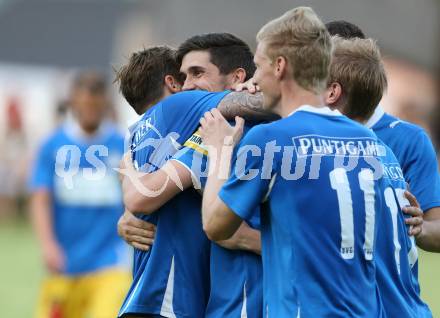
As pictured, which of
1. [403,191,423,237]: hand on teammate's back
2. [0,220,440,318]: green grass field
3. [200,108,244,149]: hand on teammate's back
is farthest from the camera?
[0,220,440,318]: green grass field

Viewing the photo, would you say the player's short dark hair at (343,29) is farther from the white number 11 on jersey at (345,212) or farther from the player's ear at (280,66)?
the white number 11 on jersey at (345,212)

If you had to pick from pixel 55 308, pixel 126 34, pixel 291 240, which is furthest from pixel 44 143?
pixel 126 34

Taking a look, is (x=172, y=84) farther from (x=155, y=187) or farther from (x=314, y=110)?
(x=314, y=110)

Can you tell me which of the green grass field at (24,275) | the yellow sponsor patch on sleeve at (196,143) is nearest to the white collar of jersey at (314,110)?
the yellow sponsor patch on sleeve at (196,143)

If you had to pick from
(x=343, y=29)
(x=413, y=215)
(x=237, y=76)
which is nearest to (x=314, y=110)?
(x=413, y=215)

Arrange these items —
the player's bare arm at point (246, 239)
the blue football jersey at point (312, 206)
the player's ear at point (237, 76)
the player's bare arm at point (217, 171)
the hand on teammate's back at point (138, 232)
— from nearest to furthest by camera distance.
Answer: the blue football jersey at point (312, 206) < the player's bare arm at point (217, 171) < the player's bare arm at point (246, 239) < the hand on teammate's back at point (138, 232) < the player's ear at point (237, 76)

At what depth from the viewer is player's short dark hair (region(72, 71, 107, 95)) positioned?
9.53 metres

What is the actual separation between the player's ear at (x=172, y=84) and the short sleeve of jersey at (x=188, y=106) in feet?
1.30

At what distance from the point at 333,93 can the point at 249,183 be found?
2.80ft

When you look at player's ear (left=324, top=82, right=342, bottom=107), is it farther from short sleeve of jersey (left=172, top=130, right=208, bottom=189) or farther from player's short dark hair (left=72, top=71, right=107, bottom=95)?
player's short dark hair (left=72, top=71, right=107, bottom=95)

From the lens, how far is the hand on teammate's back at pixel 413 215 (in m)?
4.68

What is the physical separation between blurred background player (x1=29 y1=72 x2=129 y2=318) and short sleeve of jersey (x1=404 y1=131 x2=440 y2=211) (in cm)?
460

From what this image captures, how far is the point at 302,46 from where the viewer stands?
4.08 metres

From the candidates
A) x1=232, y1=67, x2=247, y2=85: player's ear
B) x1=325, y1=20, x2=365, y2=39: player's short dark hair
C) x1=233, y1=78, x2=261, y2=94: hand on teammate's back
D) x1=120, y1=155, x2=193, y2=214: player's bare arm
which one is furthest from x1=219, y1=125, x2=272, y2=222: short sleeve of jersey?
x1=325, y1=20, x2=365, y2=39: player's short dark hair
